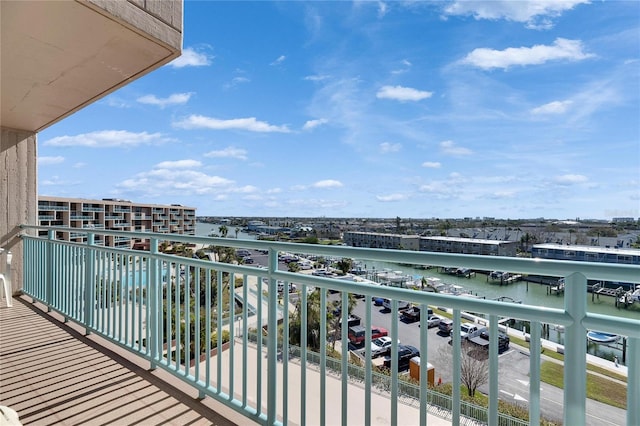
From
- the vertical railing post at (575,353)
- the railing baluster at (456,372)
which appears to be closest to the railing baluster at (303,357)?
the railing baluster at (456,372)

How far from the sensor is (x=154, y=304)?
2775mm

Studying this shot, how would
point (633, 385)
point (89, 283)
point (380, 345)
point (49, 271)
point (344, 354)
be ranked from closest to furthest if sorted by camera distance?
point (633, 385), point (344, 354), point (380, 345), point (89, 283), point (49, 271)

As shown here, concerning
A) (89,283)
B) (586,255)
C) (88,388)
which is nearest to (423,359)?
(88,388)

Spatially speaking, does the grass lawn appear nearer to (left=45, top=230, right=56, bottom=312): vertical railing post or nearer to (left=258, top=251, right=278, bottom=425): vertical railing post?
(left=258, top=251, right=278, bottom=425): vertical railing post

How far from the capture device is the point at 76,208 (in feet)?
69.4

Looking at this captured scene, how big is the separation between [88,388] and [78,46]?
2.44 metres

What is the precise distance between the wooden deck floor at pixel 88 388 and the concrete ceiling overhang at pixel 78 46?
2372 millimetres

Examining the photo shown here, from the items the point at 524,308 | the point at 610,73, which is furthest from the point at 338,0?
the point at 610,73

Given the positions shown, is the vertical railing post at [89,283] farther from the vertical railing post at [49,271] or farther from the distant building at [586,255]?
the distant building at [586,255]

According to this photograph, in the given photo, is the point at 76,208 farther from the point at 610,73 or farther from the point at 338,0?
the point at 610,73

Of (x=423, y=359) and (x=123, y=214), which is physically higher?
(x=123, y=214)

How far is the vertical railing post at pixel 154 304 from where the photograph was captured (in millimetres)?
2768

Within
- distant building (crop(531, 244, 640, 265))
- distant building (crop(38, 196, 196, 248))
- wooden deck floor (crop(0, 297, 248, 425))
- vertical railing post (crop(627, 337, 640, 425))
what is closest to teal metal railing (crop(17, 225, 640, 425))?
vertical railing post (crop(627, 337, 640, 425))

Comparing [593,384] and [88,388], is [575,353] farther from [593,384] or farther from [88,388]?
[88,388]
